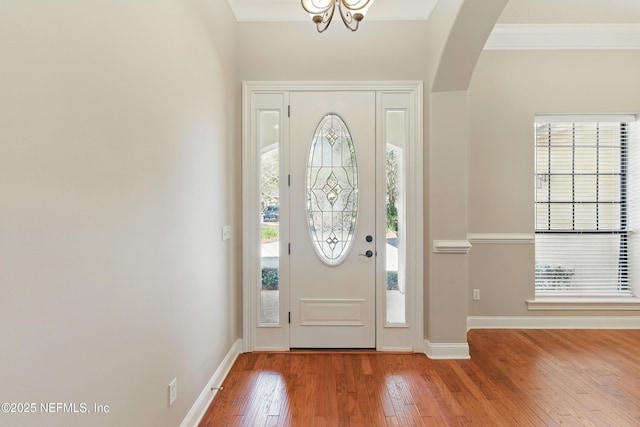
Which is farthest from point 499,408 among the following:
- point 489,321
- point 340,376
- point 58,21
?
point 58,21

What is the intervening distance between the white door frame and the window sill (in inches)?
59.9

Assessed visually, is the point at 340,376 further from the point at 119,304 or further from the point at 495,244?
the point at 495,244

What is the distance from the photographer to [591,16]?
323 cm

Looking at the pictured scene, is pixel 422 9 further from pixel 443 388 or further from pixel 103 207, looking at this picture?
pixel 443 388

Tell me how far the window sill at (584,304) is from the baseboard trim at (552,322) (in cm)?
10

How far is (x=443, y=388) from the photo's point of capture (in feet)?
7.84

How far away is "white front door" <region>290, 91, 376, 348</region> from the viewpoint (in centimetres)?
298

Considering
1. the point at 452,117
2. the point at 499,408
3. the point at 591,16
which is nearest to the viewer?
the point at 499,408

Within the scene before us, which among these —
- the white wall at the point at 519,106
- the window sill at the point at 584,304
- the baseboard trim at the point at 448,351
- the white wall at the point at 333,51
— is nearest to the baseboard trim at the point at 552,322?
the window sill at the point at 584,304

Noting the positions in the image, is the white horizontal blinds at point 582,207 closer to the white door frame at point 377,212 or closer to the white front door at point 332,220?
the white door frame at point 377,212

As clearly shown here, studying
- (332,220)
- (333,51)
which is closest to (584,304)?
(332,220)

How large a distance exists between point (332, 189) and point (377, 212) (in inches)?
18.0

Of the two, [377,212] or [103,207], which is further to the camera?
[377,212]

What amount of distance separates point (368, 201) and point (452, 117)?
3.35ft
